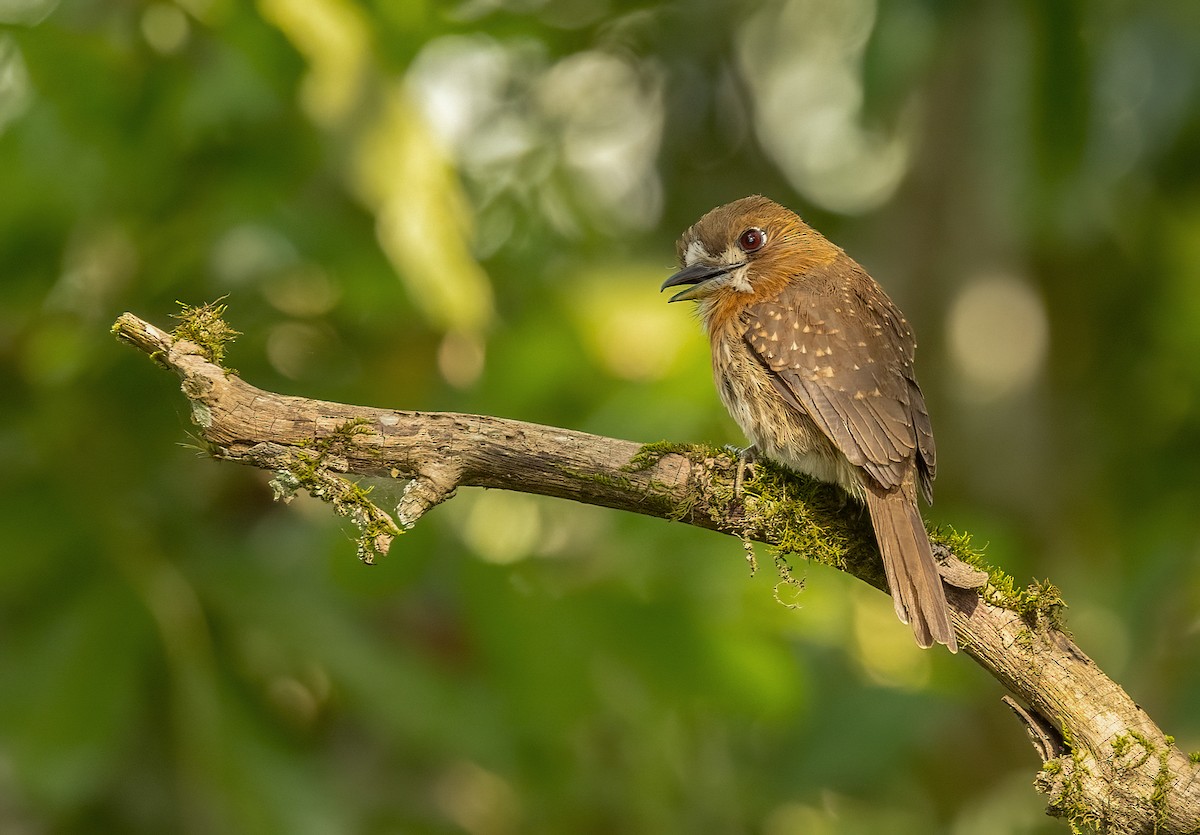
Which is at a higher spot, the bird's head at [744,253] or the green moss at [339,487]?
the bird's head at [744,253]

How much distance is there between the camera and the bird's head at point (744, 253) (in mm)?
3414

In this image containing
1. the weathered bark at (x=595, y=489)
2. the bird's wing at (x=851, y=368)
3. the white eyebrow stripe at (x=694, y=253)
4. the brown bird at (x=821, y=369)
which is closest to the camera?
the weathered bark at (x=595, y=489)

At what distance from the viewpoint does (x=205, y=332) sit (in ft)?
7.55

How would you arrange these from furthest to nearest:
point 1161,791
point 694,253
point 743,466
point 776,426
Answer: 1. point 694,253
2. point 776,426
3. point 743,466
4. point 1161,791

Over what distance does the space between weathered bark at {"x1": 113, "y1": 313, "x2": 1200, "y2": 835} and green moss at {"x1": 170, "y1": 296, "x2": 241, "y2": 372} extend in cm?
4

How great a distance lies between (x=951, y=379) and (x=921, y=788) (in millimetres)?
1780

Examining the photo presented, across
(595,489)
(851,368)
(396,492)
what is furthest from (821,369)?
(396,492)

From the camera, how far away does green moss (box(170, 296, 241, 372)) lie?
2266 millimetres

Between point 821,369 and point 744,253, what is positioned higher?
point 744,253

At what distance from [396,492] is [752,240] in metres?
1.53

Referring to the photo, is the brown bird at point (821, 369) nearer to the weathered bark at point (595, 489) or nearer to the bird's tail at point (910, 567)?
the bird's tail at point (910, 567)

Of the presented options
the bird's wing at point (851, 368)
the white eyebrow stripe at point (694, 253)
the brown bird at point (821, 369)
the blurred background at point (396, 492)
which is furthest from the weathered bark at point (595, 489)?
the white eyebrow stripe at point (694, 253)

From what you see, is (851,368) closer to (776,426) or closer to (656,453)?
(776,426)

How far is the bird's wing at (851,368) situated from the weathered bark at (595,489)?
0.43 meters
